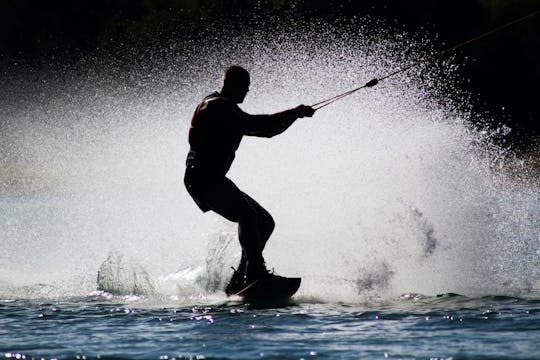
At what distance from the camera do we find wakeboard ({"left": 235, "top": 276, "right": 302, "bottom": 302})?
805cm

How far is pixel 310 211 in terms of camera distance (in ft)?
38.6

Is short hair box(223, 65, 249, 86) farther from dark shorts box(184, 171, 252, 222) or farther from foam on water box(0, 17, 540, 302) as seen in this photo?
foam on water box(0, 17, 540, 302)

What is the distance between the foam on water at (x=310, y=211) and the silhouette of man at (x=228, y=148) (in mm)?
874

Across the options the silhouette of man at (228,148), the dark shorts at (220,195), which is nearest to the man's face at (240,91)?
the silhouette of man at (228,148)

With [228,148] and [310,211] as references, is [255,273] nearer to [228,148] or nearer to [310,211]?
[228,148]

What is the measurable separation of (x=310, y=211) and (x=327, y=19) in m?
24.6

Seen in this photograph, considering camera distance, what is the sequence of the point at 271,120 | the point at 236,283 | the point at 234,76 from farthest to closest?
the point at 236,283 → the point at 234,76 → the point at 271,120

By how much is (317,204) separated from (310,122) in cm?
277

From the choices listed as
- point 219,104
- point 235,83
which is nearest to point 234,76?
point 235,83

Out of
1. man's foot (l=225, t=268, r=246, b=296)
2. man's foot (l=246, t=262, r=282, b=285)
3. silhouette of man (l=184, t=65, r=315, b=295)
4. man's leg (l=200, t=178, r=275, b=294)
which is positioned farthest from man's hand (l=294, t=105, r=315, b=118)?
man's foot (l=225, t=268, r=246, b=296)

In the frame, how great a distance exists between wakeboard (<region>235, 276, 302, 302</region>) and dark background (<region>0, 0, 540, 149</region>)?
25.0 metres

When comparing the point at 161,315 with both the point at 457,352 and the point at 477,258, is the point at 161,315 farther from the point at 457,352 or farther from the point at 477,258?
the point at 477,258

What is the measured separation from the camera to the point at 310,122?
47.0 feet

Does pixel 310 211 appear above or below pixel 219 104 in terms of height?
below
